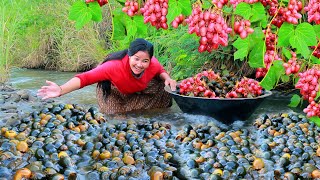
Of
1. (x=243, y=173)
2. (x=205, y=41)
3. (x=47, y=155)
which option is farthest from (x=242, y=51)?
(x=47, y=155)

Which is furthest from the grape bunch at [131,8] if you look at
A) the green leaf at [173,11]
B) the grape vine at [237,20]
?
the green leaf at [173,11]

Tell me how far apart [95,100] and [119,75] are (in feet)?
5.63

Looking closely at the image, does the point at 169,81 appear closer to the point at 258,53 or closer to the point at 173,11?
the point at 258,53

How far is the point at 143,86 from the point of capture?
16.5ft

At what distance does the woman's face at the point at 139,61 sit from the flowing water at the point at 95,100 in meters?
0.59

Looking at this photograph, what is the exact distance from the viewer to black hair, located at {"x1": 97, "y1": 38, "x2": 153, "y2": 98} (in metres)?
4.62

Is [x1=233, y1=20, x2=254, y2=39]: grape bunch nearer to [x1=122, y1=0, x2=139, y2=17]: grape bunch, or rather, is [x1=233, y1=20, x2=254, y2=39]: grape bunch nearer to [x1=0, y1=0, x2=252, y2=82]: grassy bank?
[x1=122, y1=0, x2=139, y2=17]: grape bunch

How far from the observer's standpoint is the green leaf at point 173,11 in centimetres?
227

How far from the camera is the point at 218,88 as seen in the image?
471 cm

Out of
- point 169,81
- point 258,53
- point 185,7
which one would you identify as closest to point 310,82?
point 258,53

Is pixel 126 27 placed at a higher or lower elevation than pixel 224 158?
higher

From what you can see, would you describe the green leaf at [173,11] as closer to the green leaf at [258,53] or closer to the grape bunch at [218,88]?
the green leaf at [258,53]

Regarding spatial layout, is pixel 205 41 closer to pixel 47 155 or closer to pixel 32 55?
pixel 47 155

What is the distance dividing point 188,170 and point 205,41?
1450 millimetres
